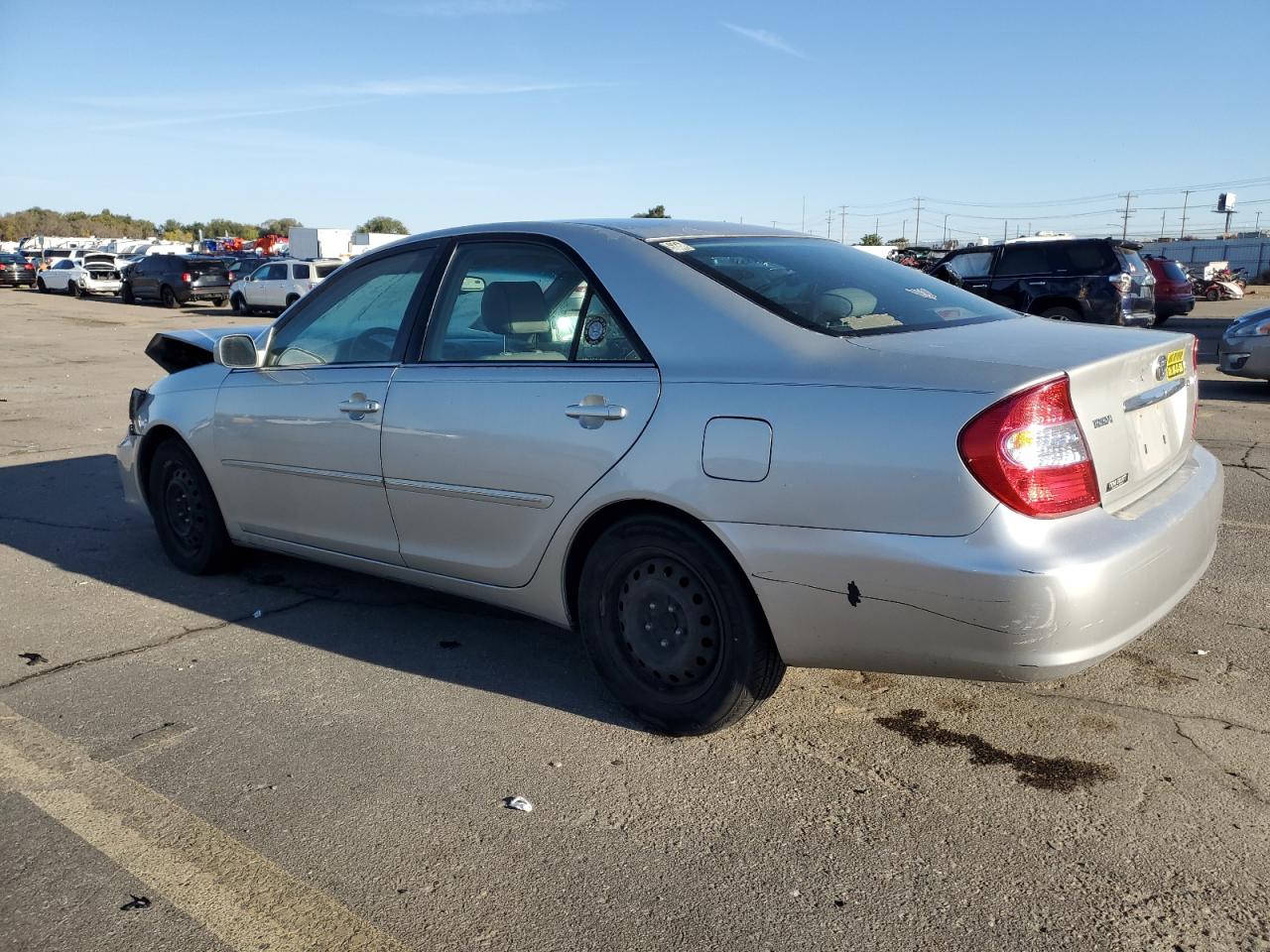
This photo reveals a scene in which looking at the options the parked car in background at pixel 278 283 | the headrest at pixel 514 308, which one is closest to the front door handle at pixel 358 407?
the headrest at pixel 514 308

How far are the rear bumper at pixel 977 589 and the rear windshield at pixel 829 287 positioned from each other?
0.74 m

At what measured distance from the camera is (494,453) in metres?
3.80

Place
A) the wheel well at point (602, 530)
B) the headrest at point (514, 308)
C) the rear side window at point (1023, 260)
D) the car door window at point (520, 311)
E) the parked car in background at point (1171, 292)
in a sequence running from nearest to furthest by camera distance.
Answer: the wheel well at point (602, 530)
the car door window at point (520, 311)
the headrest at point (514, 308)
the rear side window at point (1023, 260)
the parked car in background at point (1171, 292)

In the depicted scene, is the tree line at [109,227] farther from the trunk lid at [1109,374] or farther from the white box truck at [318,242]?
the trunk lid at [1109,374]

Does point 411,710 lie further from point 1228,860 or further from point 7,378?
point 7,378

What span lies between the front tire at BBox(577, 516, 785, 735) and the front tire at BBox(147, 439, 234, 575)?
238 centimetres

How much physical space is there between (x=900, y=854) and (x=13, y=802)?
8.30 feet

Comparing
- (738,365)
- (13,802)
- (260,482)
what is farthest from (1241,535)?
(13,802)

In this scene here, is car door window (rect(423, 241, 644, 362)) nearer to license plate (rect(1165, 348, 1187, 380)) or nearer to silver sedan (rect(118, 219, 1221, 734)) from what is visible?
silver sedan (rect(118, 219, 1221, 734))

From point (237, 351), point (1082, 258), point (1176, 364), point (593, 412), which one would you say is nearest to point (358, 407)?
point (237, 351)

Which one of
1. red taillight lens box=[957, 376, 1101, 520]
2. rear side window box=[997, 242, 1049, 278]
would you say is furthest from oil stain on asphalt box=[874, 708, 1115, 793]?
rear side window box=[997, 242, 1049, 278]

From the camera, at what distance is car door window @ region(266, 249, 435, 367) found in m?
4.39

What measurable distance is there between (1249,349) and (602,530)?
31.6ft

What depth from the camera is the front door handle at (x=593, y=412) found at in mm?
3473
